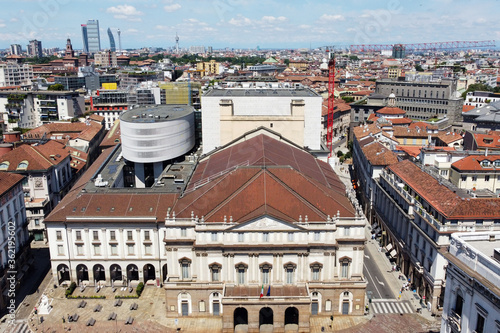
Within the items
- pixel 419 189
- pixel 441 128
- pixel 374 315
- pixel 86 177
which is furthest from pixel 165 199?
pixel 441 128

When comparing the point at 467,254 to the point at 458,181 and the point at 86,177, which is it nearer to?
the point at 458,181

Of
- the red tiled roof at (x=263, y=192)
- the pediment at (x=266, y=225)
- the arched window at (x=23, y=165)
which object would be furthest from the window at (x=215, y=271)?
the arched window at (x=23, y=165)

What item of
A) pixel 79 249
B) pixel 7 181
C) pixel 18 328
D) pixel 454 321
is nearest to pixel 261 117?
pixel 79 249

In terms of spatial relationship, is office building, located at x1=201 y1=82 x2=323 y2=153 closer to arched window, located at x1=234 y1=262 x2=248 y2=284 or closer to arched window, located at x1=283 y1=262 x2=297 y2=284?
arched window, located at x1=234 y1=262 x2=248 y2=284

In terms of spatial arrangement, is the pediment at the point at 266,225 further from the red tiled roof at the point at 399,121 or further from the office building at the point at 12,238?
the red tiled roof at the point at 399,121

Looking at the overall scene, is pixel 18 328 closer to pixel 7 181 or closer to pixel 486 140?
pixel 7 181
